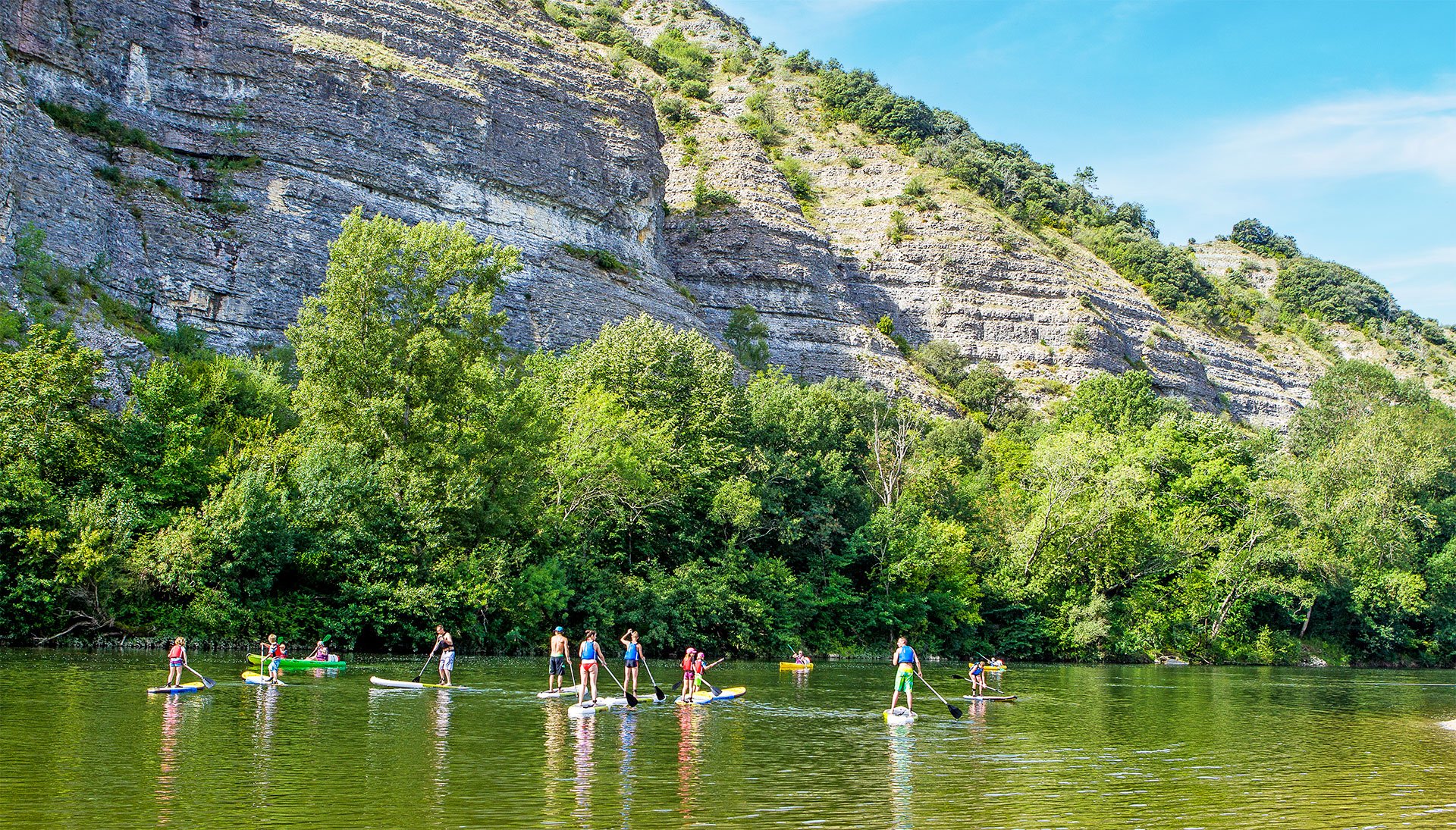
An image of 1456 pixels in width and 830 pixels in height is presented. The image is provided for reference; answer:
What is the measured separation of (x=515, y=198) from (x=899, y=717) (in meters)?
62.6

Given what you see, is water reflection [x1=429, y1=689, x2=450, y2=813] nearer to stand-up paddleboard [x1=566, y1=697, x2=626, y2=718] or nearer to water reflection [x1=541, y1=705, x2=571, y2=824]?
water reflection [x1=541, y1=705, x2=571, y2=824]

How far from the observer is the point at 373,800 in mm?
12555

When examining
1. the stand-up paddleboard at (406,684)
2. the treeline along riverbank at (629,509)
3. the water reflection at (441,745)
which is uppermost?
the treeline along riverbank at (629,509)

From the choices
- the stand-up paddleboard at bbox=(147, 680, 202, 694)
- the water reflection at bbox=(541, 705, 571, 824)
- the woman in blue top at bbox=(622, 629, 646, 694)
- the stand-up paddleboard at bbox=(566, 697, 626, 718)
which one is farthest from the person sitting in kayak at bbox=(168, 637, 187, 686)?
the woman in blue top at bbox=(622, 629, 646, 694)

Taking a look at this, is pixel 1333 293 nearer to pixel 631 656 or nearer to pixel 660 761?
pixel 631 656

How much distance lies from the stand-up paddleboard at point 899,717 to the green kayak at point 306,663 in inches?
625

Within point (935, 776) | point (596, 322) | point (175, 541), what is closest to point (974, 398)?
point (596, 322)

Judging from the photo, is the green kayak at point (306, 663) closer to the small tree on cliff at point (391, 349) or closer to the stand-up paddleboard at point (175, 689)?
the stand-up paddleboard at point (175, 689)

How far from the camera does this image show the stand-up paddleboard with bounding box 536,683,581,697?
25391 millimetres

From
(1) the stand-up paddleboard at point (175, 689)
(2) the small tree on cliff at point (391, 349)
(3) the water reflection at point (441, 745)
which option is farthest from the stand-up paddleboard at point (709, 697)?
(2) the small tree on cliff at point (391, 349)

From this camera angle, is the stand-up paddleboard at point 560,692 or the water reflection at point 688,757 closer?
the water reflection at point 688,757

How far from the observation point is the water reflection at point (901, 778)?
12.8 meters

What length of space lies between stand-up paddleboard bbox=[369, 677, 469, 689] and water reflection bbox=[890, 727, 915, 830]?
1096cm

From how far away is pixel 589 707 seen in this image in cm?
2272
